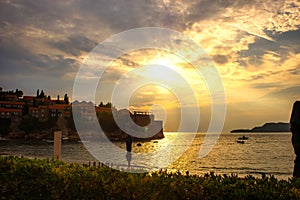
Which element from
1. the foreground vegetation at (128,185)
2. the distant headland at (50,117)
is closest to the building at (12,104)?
the distant headland at (50,117)

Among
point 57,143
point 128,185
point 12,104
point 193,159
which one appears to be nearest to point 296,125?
point 128,185

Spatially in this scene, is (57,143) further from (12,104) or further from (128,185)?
(12,104)

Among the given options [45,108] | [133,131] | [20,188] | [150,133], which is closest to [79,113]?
[45,108]

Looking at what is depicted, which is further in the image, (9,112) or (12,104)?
(12,104)

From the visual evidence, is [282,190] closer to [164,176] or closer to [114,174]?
[164,176]

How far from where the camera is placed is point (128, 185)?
5152 millimetres

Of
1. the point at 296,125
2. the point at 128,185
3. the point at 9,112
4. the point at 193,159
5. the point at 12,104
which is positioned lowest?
the point at 193,159

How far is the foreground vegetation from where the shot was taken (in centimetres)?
470

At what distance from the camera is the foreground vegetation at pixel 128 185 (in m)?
4.70

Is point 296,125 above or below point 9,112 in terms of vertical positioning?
below

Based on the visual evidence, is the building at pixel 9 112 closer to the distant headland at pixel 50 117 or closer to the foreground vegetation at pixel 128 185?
the distant headland at pixel 50 117

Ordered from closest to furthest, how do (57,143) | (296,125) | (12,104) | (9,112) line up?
(296,125) → (57,143) → (9,112) → (12,104)

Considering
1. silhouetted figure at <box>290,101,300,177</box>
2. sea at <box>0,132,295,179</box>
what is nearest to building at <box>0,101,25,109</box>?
sea at <box>0,132,295,179</box>

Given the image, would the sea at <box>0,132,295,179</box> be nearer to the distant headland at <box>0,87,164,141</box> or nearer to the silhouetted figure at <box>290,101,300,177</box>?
the silhouetted figure at <box>290,101,300,177</box>
